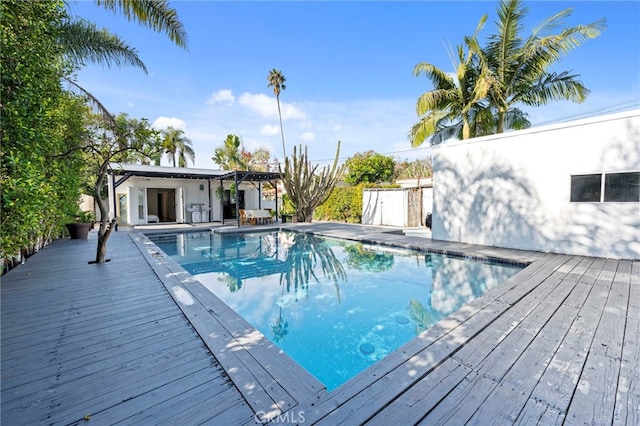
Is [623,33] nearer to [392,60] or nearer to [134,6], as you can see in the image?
[392,60]

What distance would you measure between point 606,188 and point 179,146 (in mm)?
26447

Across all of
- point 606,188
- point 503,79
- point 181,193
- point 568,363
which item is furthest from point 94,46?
point 503,79

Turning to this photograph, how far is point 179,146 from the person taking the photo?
80.5ft

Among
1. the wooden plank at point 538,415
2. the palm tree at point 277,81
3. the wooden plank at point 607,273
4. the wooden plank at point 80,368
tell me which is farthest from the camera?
the palm tree at point 277,81

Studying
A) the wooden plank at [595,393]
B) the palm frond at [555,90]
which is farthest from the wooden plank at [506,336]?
the palm frond at [555,90]

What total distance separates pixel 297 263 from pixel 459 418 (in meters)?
6.60

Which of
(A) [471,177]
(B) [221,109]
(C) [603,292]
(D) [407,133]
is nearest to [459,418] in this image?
(C) [603,292]

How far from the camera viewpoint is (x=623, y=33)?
10367mm

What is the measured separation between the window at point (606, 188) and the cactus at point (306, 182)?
32.1ft

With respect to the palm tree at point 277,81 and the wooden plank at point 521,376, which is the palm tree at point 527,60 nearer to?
the wooden plank at point 521,376

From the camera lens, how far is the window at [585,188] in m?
6.38

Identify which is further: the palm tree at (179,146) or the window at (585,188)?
the palm tree at (179,146)

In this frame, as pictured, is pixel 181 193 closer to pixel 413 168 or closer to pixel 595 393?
pixel 595 393

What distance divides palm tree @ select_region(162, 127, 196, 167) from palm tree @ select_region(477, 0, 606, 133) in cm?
2260
